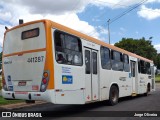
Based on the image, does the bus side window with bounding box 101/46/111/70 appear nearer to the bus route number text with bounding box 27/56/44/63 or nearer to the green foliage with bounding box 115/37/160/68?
the bus route number text with bounding box 27/56/44/63

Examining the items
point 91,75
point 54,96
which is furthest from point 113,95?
point 54,96

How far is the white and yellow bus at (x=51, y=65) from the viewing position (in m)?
9.63

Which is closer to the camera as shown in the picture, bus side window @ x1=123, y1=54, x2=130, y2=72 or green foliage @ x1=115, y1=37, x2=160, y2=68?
bus side window @ x1=123, y1=54, x2=130, y2=72

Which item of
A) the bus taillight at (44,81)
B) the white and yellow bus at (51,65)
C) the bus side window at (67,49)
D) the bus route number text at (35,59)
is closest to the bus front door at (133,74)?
the white and yellow bus at (51,65)

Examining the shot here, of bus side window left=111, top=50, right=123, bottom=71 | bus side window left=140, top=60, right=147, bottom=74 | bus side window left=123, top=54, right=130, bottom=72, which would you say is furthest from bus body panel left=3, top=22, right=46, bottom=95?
bus side window left=140, top=60, right=147, bottom=74

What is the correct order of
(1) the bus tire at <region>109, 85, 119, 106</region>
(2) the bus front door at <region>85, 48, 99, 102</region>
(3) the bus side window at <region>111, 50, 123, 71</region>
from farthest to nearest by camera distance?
(3) the bus side window at <region>111, 50, 123, 71</region> → (1) the bus tire at <region>109, 85, 119, 106</region> → (2) the bus front door at <region>85, 48, 99, 102</region>

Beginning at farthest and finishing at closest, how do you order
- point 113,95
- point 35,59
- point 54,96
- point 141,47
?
point 141,47 → point 113,95 → point 35,59 → point 54,96

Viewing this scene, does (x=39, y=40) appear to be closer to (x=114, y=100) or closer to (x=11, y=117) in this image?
(x=11, y=117)

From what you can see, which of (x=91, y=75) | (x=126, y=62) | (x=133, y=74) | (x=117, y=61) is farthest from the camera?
(x=133, y=74)

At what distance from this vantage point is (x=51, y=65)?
376 inches

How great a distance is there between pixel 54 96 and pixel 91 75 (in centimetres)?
311

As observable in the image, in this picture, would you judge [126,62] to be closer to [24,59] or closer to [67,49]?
[67,49]

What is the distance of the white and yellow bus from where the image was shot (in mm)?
9633

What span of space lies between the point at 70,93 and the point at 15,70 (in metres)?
2.16
